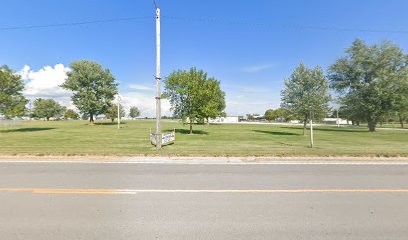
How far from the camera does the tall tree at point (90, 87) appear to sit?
49.0m

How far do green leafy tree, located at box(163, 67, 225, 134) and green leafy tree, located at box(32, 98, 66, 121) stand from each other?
118223 mm

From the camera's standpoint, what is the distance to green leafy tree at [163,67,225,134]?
84.6 ft

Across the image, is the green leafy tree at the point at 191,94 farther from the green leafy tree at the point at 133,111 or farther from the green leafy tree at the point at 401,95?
the green leafy tree at the point at 133,111

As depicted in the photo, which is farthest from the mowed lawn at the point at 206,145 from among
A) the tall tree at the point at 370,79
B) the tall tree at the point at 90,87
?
the tall tree at the point at 90,87

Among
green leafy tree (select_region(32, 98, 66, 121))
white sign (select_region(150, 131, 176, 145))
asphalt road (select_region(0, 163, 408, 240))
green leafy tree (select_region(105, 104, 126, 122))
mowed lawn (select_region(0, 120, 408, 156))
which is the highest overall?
green leafy tree (select_region(32, 98, 66, 121))

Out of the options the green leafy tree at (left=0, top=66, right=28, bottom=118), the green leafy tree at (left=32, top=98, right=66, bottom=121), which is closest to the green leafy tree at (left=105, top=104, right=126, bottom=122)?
the green leafy tree at (left=0, top=66, right=28, bottom=118)

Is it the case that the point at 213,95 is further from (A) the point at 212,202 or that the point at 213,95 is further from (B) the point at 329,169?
(A) the point at 212,202

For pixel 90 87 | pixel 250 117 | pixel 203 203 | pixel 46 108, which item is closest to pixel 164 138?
pixel 203 203

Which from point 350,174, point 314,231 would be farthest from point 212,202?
point 350,174

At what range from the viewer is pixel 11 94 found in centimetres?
2703

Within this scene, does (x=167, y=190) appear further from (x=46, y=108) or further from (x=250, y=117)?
(x=250, y=117)

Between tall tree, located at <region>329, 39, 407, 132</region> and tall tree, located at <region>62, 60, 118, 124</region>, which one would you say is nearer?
tall tree, located at <region>329, 39, 407, 132</region>

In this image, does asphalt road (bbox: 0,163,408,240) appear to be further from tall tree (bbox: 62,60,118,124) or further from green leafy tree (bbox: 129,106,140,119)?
green leafy tree (bbox: 129,106,140,119)

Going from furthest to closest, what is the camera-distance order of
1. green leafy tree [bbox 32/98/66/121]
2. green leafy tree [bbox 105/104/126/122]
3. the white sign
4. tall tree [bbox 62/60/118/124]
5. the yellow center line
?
green leafy tree [bbox 32/98/66/121] < green leafy tree [bbox 105/104/126/122] < tall tree [bbox 62/60/118/124] < the white sign < the yellow center line
